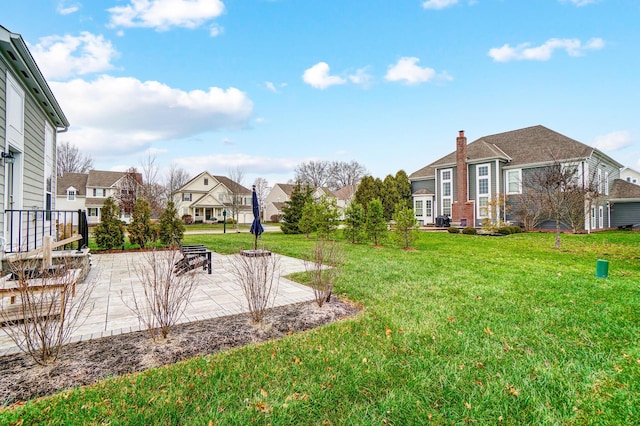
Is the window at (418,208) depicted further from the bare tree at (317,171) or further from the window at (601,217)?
the bare tree at (317,171)

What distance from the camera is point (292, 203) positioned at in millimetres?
21625

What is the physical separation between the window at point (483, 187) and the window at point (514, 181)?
1.29m

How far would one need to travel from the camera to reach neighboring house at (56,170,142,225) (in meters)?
35.7

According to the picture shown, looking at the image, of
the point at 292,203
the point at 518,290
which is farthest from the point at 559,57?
the point at 292,203

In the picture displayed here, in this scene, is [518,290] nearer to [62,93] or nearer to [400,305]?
[400,305]

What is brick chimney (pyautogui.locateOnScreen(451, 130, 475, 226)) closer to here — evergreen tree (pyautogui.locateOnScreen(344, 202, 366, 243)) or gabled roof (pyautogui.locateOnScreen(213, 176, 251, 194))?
evergreen tree (pyautogui.locateOnScreen(344, 202, 366, 243))

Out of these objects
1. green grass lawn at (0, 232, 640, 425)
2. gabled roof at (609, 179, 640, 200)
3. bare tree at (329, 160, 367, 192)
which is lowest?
green grass lawn at (0, 232, 640, 425)

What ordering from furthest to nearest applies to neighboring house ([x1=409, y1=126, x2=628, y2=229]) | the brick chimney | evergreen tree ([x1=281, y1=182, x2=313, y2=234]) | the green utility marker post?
the brick chimney → evergreen tree ([x1=281, y1=182, x2=313, y2=234]) → neighboring house ([x1=409, y1=126, x2=628, y2=229]) → the green utility marker post

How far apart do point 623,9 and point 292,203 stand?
58.0 feet

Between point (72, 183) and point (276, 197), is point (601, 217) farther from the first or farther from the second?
point (72, 183)

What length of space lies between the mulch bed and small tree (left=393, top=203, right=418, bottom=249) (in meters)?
8.25

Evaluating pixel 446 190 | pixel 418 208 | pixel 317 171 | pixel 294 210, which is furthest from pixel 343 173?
pixel 294 210

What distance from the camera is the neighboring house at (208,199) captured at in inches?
1558

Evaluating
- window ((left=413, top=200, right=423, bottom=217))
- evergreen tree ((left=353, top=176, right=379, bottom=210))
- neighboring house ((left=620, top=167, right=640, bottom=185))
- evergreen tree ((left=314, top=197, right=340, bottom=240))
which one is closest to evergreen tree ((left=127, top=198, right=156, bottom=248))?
evergreen tree ((left=314, top=197, right=340, bottom=240))
